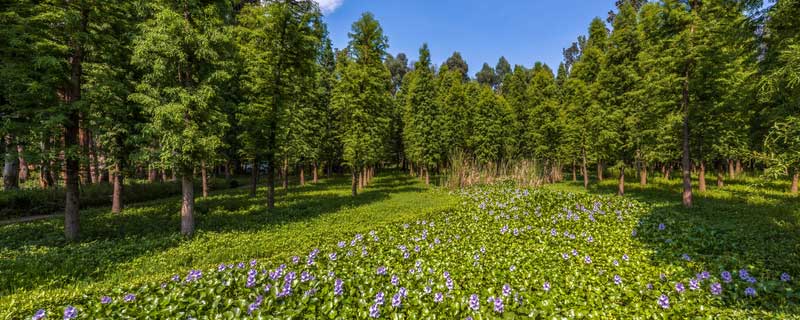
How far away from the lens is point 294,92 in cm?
1459

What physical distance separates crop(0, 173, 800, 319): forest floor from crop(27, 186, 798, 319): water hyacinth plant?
2.51 feet

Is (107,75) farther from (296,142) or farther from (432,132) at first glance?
(432,132)

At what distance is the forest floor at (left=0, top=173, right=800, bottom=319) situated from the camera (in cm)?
620

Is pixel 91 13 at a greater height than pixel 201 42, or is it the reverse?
pixel 91 13

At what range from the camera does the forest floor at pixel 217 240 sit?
620 cm

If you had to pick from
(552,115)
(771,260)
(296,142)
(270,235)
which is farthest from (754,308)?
(552,115)

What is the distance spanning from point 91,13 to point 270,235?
8.29 m

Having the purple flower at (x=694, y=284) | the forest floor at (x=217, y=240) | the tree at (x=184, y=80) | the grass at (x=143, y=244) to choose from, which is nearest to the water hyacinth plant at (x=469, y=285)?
the purple flower at (x=694, y=284)

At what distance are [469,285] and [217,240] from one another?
7868mm

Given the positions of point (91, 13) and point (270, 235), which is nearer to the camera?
point (91, 13)

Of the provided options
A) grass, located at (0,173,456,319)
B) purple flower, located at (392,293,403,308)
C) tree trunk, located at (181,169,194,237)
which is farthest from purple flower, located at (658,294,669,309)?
tree trunk, located at (181,169,194,237)

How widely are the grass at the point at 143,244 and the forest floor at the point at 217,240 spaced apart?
28 mm

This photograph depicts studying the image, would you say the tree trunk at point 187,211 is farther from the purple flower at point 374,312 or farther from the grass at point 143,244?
the purple flower at point 374,312

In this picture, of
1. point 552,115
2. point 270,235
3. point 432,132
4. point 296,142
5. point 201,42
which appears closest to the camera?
point 201,42
